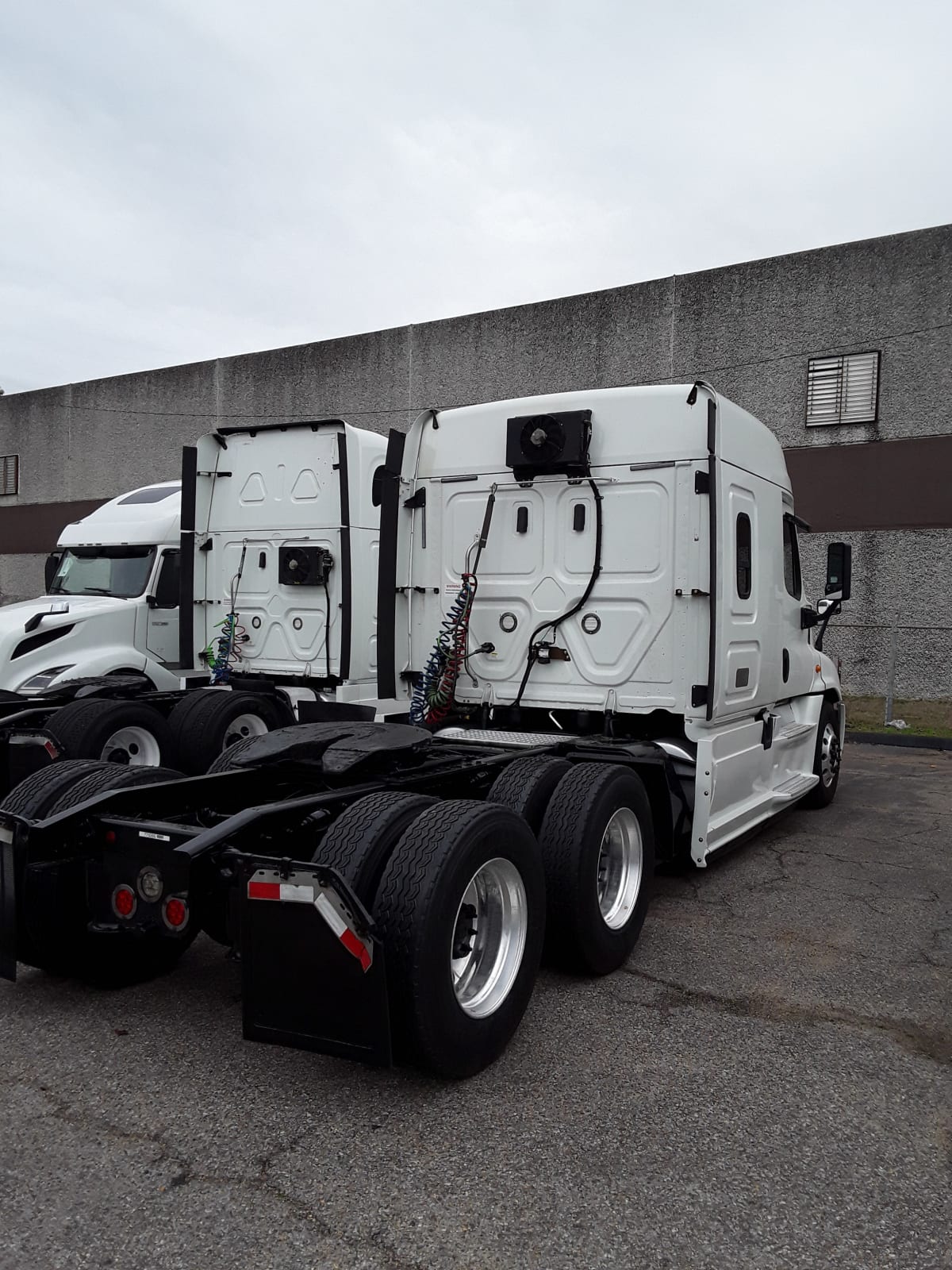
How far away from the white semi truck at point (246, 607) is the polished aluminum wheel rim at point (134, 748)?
0.24 metres

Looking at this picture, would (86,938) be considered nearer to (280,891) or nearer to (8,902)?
(8,902)

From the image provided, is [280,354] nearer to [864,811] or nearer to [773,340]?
[773,340]

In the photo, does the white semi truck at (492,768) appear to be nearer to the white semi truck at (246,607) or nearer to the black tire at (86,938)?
the black tire at (86,938)

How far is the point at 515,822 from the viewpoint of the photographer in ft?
12.5

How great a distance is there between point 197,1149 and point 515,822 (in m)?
1.53

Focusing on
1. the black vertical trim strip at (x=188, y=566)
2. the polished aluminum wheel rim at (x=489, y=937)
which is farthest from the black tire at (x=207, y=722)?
the polished aluminum wheel rim at (x=489, y=937)

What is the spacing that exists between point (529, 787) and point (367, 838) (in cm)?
123

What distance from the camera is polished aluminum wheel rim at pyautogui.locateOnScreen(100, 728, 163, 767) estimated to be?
732 centimetres

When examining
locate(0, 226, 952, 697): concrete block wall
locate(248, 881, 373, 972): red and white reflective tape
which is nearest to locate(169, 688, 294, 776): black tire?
locate(248, 881, 373, 972): red and white reflective tape

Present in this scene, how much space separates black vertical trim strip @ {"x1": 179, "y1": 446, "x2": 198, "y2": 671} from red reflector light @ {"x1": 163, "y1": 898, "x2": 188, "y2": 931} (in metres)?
6.01

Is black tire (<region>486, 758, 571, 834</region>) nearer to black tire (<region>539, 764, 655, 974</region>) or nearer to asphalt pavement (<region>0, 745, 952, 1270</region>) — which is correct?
black tire (<region>539, 764, 655, 974</region>)

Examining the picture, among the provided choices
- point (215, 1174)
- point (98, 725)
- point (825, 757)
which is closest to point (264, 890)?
point (215, 1174)

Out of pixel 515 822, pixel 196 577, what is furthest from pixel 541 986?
pixel 196 577

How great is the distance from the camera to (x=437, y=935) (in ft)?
10.7
